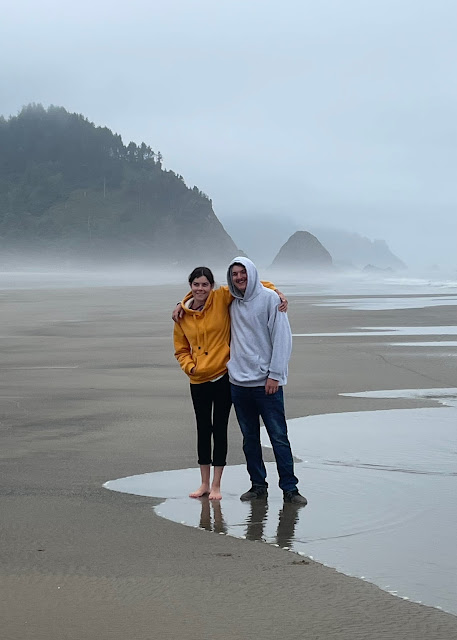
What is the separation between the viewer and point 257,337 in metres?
6.45

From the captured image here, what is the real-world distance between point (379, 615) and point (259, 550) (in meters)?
1.11

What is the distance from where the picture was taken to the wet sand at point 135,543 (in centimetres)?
410

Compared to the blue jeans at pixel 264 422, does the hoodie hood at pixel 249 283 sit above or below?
above

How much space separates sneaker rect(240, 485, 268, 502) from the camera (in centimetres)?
640

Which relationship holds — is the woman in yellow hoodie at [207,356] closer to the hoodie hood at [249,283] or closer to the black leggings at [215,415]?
the black leggings at [215,415]

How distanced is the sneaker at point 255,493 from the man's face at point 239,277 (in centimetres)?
131

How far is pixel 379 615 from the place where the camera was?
4195mm

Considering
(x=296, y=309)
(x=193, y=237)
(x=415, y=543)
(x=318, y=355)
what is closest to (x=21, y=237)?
(x=193, y=237)

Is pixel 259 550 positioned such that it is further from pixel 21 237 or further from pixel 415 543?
pixel 21 237

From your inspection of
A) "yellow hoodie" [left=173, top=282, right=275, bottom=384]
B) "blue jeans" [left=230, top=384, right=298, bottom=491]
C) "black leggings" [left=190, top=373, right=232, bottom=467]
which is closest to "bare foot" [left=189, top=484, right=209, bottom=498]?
"black leggings" [left=190, top=373, right=232, bottom=467]

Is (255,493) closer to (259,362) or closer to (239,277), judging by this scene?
(259,362)

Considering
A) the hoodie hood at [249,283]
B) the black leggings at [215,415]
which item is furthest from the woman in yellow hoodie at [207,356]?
the hoodie hood at [249,283]

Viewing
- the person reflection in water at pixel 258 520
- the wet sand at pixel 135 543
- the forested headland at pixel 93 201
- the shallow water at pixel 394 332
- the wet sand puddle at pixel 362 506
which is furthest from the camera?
the forested headland at pixel 93 201

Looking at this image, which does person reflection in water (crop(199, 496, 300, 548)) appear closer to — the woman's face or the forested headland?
the woman's face
